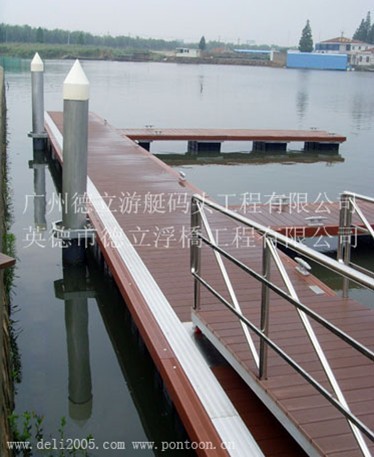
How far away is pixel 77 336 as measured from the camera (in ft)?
18.3

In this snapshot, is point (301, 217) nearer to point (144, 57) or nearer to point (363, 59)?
point (363, 59)

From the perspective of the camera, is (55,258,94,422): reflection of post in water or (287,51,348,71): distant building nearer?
(55,258,94,422): reflection of post in water

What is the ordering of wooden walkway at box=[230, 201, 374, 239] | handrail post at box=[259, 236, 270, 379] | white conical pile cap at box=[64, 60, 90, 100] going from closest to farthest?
handrail post at box=[259, 236, 270, 379] → white conical pile cap at box=[64, 60, 90, 100] → wooden walkway at box=[230, 201, 374, 239]

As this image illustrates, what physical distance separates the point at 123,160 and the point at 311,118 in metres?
14.5

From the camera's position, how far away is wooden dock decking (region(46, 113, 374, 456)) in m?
2.99

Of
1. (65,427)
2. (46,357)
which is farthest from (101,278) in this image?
(65,427)

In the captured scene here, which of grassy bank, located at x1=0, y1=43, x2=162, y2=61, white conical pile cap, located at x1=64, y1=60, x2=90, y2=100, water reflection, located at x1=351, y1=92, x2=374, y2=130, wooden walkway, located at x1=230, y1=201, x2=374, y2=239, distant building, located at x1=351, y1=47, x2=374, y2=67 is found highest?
distant building, located at x1=351, y1=47, x2=374, y2=67

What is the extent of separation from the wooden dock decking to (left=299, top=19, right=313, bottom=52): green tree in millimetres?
119934

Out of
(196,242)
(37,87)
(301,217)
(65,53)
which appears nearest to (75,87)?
(196,242)

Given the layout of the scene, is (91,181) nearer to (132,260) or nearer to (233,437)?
(132,260)

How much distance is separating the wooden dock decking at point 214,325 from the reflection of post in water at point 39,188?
3.39 feet

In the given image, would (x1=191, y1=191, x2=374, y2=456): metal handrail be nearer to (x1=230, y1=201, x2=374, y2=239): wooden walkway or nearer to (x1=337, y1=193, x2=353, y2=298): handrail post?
(x1=337, y1=193, x2=353, y2=298): handrail post

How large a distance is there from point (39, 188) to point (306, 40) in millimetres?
120463

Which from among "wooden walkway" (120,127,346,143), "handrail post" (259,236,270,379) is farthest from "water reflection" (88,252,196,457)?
"wooden walkway" (120,127,346,143)
